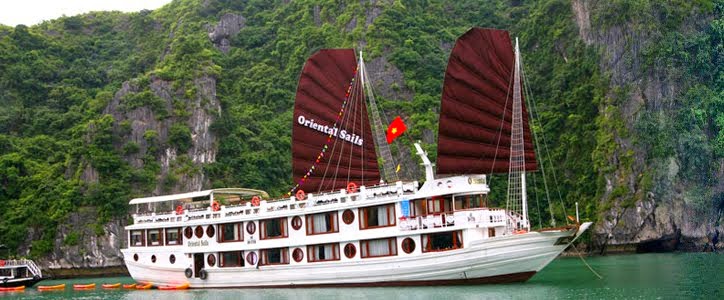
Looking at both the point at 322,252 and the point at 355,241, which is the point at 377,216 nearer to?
the point at 355,241

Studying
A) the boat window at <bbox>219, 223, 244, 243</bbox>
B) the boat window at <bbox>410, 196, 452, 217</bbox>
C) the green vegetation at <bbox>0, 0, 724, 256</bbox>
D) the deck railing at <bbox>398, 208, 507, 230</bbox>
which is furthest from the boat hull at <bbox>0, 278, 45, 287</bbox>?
the boat window at <bbox>410, 196, 452, 217</bbox>

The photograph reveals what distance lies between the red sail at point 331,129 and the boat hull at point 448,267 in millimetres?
3419

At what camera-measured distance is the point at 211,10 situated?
212ft

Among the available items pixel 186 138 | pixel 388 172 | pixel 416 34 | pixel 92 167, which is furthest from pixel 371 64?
pixel 388 172

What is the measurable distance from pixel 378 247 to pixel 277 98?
3285cm

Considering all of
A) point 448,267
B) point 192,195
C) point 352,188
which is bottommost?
point 448,267

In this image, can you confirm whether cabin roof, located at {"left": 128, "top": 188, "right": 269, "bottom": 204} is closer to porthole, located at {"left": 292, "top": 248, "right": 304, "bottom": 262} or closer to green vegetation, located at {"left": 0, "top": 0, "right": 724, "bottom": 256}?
porthole, located at {"left": 292, "top": 248, "right": 304, "bottom": 262}

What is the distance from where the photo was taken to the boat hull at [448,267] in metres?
20.0

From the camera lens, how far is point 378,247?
21625 millimetres

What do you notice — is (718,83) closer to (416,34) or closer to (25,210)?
(416,34)

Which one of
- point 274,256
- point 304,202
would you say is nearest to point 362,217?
point 304,202

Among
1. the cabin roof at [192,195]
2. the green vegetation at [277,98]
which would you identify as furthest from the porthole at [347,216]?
the green vegetation at [277,98]

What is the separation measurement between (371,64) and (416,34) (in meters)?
4.62

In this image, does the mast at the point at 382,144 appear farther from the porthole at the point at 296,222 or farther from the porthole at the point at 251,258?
the porthole at the point at 251,258
